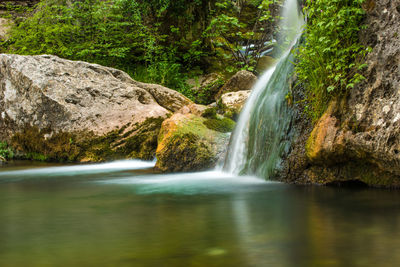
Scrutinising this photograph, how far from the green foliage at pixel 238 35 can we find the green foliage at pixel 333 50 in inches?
289

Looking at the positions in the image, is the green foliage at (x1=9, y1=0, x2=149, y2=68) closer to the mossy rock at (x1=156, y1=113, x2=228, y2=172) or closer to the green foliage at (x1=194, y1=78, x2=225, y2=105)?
the green foliage at (x1=194, y1=78, x2=225, y2=105)

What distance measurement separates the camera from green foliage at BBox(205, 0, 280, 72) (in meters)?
12.3

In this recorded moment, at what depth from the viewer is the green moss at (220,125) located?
22.5 feet

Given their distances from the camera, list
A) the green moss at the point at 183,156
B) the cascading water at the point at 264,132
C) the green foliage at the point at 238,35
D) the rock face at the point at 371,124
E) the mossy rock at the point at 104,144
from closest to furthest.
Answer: the rock face at the point at 371,124, the cascading water at the point at 264,132, the green moss at the point at 183,156, the mossy rock at the point at 104,144, the green foliage at the point at 238,35

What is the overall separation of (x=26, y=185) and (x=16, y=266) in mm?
3434

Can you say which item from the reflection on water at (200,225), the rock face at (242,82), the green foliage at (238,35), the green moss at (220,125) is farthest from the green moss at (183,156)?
the green foliage at (238,35)

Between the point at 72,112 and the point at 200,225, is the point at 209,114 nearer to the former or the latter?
the point at 72,112

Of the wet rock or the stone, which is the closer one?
the stone

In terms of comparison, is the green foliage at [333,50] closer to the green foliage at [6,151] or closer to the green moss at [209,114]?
the green moss at [209,114]

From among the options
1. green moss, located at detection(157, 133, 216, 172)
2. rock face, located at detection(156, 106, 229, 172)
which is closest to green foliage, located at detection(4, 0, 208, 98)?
rock face, located at detection(156, 106, 229, 172)

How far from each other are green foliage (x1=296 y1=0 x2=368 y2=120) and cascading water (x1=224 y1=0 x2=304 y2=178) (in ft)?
1.53

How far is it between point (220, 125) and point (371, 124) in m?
3.35

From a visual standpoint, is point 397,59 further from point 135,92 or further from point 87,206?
point 135,92

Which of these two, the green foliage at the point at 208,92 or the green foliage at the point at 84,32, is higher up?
the green foliage at the point at 84,32
